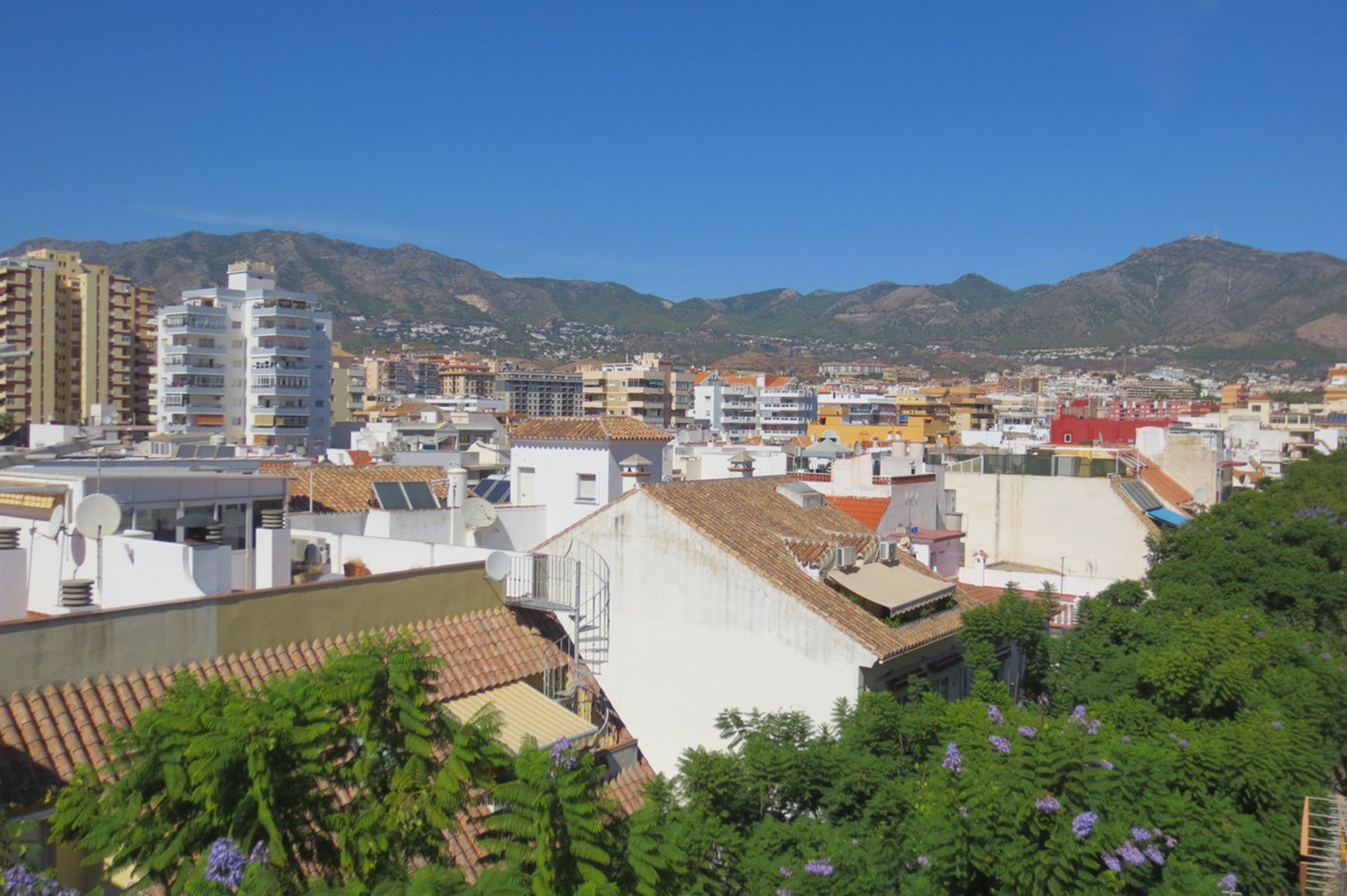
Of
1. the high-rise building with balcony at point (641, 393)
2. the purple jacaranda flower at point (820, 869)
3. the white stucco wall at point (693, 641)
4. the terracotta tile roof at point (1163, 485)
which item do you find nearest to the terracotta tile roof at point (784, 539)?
the white stucco wall at point (693, 641)

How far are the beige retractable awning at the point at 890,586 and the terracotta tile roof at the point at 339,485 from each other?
35.2 feet

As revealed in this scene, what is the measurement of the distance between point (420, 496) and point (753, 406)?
11670 centimetres

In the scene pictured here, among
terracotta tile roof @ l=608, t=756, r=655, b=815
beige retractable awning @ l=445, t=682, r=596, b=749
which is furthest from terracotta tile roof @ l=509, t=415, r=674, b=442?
beige retractable awning @ l=445, t=682, r=596, b=749

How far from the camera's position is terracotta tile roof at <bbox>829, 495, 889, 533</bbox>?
23.5 m

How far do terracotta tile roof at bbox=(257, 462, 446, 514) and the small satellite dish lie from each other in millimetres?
7218

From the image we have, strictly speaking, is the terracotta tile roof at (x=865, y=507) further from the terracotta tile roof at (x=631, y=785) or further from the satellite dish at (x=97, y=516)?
the satellite dish at (x=97, y=516)

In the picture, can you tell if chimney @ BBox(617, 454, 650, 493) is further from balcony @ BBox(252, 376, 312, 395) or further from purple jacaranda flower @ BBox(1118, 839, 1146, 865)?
balcony @ BBox(252, 376, 312, 395)

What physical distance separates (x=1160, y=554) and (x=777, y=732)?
17960 millimetres

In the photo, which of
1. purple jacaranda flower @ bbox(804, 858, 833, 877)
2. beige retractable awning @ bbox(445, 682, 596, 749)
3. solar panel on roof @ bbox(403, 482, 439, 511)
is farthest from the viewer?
solar panel on roof @ bbox(403, 482, 439, 511)

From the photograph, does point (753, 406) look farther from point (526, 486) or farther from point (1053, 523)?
point (526, 486)

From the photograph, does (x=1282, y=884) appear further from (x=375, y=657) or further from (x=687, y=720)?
(x=375, y=657)

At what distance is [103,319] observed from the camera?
104 metres

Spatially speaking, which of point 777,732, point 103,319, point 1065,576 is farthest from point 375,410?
point 777,732

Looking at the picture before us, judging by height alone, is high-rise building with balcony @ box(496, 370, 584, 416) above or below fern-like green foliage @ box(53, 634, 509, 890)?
above
